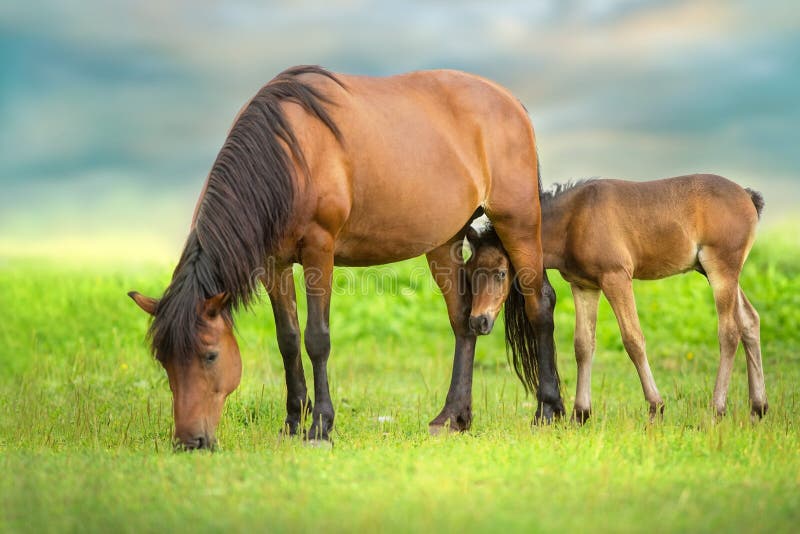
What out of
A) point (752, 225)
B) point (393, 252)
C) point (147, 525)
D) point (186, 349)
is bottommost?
point (147, 525)

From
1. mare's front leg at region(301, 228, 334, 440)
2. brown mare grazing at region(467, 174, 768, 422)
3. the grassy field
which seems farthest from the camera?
brown mare grazing at region(467, 174, 768, 422)

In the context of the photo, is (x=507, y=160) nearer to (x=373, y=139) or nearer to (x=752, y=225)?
(x=373, y=139)

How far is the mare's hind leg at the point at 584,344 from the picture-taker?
8070 mm

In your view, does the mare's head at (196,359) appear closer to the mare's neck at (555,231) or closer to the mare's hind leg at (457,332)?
the mare's hind leg at (457,332)

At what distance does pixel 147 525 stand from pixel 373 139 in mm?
3771

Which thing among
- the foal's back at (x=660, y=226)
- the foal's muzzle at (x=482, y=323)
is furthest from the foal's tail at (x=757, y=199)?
the foal's muzzle at (x=482, y=323)

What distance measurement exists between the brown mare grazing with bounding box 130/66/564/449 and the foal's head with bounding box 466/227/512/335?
0.46 feet

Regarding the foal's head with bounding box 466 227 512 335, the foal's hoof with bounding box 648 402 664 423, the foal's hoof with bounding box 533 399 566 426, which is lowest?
the foal's hoof with bounding box 533 399 566 426

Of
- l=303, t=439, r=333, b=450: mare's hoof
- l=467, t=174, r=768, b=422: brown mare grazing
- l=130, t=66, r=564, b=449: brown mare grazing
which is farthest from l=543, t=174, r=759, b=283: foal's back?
l=303, t=439, r=333, b=450: mare's hoof

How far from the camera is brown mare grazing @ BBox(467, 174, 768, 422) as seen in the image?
800 cm

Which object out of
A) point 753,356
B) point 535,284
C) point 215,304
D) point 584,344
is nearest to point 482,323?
point 535,284

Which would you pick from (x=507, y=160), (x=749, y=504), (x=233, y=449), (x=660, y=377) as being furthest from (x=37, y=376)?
(x=749, y=504)

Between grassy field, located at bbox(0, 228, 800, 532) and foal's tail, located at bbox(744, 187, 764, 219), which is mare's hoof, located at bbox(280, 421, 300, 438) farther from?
foal's tail, located at bbox(744, 187, 764, 219)

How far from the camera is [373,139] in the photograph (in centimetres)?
717
